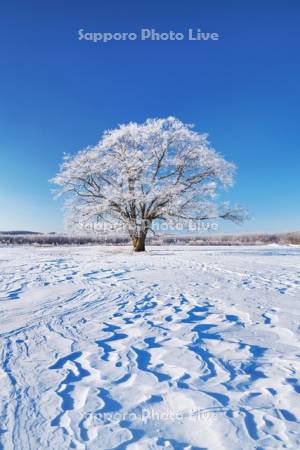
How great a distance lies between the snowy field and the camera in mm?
1896

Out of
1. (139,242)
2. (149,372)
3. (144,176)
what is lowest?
(149,372)

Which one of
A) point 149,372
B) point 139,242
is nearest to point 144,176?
point 139,242

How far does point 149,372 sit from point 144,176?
51.4 feet

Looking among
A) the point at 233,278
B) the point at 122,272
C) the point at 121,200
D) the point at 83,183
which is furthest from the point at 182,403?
the point at 83,183

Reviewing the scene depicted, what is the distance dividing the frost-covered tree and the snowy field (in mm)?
12446

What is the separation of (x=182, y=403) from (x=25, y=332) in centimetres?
242

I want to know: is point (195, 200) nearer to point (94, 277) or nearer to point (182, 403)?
point (94, 277)

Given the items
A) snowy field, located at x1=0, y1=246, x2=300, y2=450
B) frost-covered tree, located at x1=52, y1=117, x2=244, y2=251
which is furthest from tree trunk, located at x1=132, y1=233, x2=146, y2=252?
snowy field, located at x1=0, y1=246, x2=300, y2=450

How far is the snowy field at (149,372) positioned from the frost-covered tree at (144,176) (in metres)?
12.4

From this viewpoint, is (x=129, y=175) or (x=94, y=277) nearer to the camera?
(x=94, y=277)

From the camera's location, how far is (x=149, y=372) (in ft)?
8.74

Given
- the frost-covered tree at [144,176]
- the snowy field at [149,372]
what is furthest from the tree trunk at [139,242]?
the snowy field at [149,372]

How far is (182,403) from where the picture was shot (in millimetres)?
2182

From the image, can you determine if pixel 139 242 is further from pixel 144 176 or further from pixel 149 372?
pixel 149 372
